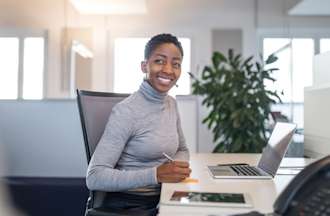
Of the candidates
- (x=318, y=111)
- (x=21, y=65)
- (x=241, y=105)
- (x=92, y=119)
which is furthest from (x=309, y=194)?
(x=21, y=65)

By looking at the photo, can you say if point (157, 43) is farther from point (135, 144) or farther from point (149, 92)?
point (135, 144)

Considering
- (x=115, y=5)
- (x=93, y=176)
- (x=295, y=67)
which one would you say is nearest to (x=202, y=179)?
(x=93, y=176)

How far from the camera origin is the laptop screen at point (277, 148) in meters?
1.40

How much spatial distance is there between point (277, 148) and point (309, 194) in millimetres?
804

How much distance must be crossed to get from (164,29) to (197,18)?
16.8 inches

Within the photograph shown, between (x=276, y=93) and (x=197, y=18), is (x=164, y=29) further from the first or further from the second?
(x=276, y=93)

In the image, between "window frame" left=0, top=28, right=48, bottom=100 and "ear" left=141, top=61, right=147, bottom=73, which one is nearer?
"ear" left=141, top=61, right=147, bottom=73

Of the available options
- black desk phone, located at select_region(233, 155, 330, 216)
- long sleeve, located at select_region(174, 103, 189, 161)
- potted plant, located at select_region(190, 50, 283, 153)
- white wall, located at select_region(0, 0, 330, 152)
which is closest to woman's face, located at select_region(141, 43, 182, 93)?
long sleeve, located at select_region(174, 103, 189, 161)

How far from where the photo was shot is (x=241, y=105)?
9.79 ft

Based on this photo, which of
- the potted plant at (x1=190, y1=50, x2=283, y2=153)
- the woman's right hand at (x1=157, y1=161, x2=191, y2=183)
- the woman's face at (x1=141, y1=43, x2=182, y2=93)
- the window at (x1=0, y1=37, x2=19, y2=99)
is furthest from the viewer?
the window at (x1=0, y1=37, x2=19, y2=99)

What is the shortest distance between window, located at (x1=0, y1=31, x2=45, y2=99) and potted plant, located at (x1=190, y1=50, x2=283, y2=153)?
1.71 meters

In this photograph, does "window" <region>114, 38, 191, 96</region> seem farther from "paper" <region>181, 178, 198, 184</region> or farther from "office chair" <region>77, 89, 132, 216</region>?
"paper" <region>181, 178, 198, 184</region>

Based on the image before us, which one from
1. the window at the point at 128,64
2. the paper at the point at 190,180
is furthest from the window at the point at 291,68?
the paper at the point at 190,180

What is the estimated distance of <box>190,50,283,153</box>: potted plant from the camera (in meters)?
2.96
